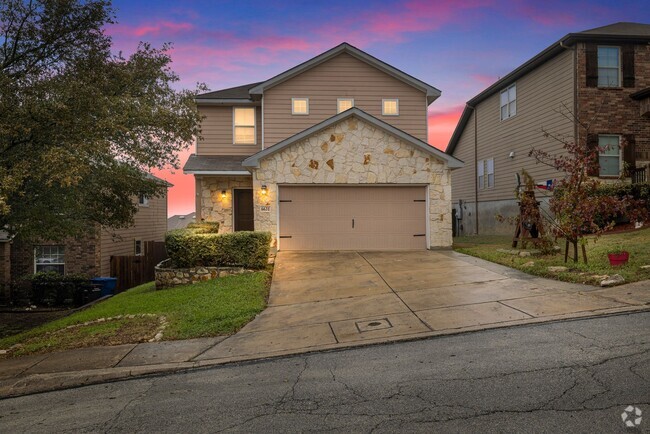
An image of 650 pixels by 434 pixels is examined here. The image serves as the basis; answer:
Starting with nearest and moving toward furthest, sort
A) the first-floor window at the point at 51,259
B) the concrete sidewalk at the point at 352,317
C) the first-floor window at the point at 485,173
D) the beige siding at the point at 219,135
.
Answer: the concrete sidewalk at the point at 352,317 < the beige siding at the point at 219,135 < the first-floor window at the point at 51,259 < the first-floor window at the point at 485,173

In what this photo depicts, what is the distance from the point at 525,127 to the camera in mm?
20500

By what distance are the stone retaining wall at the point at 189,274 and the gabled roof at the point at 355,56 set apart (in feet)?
28.8

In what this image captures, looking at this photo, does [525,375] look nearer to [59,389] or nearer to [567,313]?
[567,313]

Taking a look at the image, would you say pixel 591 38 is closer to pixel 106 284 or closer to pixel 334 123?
pixel 334 123

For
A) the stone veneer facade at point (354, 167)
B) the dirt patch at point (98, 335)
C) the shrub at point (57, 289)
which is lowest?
the shrub at point (57, 289)

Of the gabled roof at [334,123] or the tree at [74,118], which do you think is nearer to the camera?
the tree at [74,118]

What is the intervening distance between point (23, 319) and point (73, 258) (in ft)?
13.4

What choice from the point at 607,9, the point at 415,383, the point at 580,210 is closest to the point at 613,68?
the point at 607,9

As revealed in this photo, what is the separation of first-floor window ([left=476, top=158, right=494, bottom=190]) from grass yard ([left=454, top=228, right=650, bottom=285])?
1007 centimetres

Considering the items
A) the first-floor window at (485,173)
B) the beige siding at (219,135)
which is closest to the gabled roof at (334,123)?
the beige siding at (219,135)

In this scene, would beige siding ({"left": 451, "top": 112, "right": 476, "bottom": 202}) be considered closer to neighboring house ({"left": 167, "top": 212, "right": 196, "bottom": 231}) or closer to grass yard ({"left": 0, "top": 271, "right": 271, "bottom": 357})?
grass yard ({"left": 0, "top": 271, "right": 271, "bottom": 357})

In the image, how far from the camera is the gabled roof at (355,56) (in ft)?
58.2

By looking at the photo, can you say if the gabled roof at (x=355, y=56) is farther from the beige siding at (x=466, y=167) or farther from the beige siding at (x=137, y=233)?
the beige siding at (x=466, y=167)

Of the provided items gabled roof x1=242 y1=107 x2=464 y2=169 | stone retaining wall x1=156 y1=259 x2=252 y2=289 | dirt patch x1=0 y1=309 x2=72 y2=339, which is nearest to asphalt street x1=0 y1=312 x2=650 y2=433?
stone retaining wall x1=156 y1=259 x2=252 y2=289
